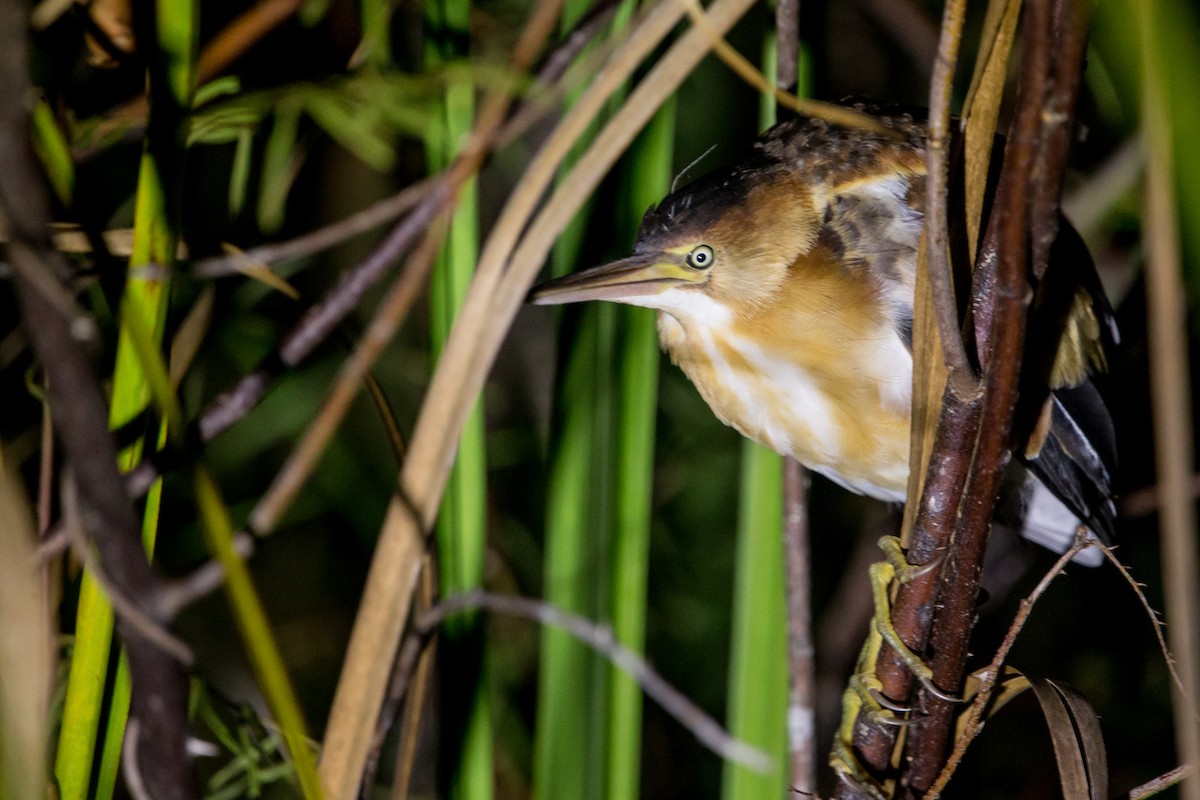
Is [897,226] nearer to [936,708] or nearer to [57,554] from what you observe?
[936,708]

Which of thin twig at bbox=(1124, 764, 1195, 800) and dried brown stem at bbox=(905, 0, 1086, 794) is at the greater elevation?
dried brown stem at bbox=(905, 0, 1086, 794)

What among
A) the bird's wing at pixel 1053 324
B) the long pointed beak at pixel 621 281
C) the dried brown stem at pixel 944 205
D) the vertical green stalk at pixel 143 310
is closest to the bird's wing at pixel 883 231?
the bird's wing at pixel 1053 324

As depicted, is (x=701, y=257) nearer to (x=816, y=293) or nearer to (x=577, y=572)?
(x=816, y=293)

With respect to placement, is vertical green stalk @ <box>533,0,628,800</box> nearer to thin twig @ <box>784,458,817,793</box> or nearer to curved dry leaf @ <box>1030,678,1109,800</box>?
thin twig @ <box>784,458,817,793</box>

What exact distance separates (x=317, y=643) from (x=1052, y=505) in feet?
3.50

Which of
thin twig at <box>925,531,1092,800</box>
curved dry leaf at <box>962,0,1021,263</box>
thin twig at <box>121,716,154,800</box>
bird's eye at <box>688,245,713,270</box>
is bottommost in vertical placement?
thin twig at <box>121,716,154,800</box>

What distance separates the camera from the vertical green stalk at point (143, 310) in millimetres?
591

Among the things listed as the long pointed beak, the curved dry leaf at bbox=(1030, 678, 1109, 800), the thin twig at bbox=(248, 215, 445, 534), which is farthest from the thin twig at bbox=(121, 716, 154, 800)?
the curved dry leaf at bbox=(1030, 678, 1109, 800)

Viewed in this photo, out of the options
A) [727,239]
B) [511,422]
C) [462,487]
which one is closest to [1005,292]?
[462,487]

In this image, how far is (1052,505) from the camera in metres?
1.18

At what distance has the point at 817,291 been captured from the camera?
937 mm

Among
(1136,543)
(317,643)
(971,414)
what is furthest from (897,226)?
(317,643)

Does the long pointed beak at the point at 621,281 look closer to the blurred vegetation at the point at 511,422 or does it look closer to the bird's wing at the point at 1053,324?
the blurred vegetation at the point at 511,422

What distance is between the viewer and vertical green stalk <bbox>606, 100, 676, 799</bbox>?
29.6 inches
